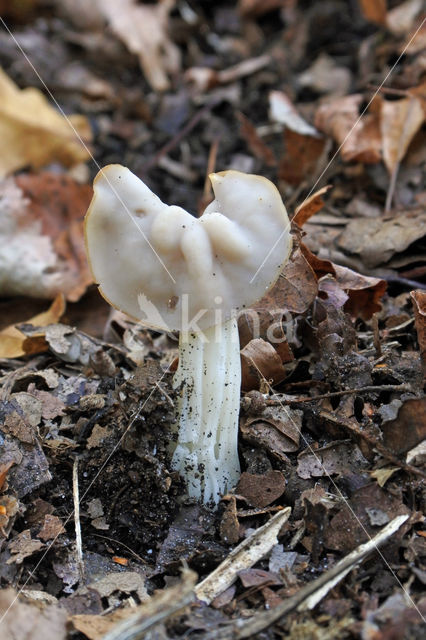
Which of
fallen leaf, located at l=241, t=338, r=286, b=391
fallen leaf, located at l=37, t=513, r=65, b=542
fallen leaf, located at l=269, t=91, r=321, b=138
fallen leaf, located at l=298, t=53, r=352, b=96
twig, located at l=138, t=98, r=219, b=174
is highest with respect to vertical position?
fallen leaf, located at l=37, t=513, r=65, b=542

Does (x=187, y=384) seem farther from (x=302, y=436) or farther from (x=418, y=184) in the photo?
(x=418, y=184)

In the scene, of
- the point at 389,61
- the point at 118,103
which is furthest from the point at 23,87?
the point at 389,61

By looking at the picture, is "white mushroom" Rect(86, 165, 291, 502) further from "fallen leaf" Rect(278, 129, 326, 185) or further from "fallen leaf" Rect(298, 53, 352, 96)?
"fallen leaf" Rect(298, 53, 352, 96)

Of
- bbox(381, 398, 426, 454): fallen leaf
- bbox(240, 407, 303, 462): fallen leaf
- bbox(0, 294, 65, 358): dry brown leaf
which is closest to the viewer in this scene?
bbox(381, 398, 426, 454): fallen leaf

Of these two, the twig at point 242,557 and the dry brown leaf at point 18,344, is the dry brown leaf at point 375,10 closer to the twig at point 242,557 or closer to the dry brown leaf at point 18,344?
the dry brown leaf at point 18,344

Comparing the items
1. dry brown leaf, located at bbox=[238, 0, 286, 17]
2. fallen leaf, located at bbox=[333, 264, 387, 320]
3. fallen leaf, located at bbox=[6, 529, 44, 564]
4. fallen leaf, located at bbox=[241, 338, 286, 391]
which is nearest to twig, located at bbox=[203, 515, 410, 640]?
fallen leaf, located at bbox=[6, 529, 44, 564]
